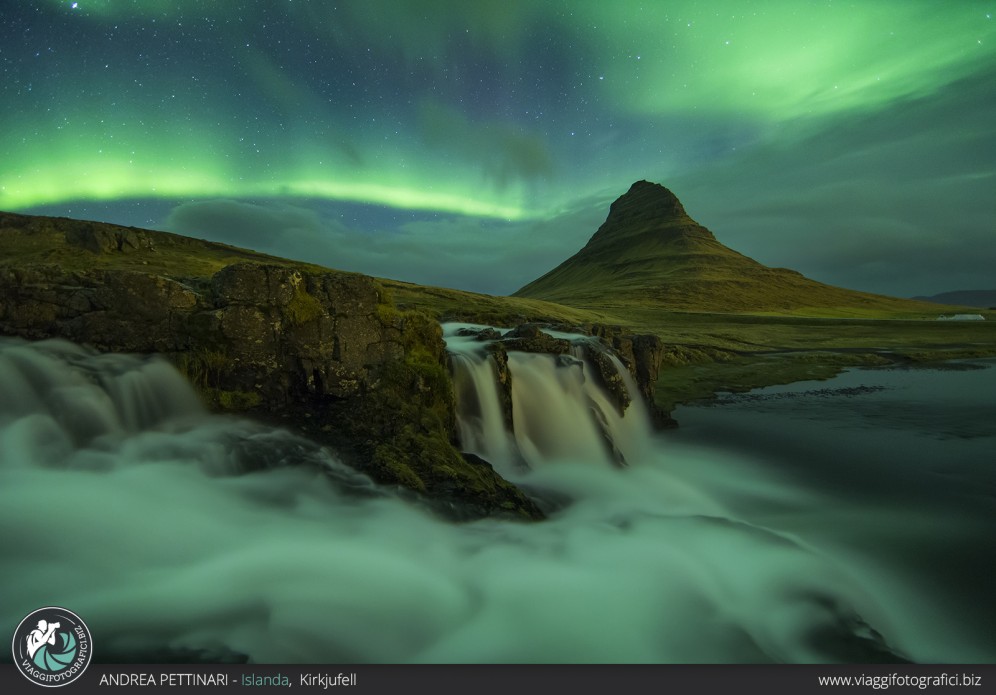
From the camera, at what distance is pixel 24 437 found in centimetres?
770

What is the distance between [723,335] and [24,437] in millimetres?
68827

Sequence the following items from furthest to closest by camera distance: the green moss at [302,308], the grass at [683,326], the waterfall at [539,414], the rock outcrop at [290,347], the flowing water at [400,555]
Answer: the grass at [683,326]
the waterfall at [539,414]
the green moss at [302,308]
the rock outcrop at [290,347]
the flowing water at [400,555]

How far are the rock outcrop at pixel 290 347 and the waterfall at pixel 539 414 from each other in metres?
1.77

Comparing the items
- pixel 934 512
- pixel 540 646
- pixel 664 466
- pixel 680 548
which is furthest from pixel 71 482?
pixel 934 512

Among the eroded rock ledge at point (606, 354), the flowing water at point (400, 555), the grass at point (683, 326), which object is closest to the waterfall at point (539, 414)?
the eroded rock ledge at point (606, 354)

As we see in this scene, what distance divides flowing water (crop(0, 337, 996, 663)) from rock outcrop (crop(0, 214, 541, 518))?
575 mm

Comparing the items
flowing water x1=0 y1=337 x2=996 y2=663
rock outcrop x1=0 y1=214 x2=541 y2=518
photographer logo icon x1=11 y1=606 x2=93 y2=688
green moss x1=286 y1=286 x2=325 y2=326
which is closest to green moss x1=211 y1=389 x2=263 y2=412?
rock outcrop x1=0 y1=214 x2=541 y2=518

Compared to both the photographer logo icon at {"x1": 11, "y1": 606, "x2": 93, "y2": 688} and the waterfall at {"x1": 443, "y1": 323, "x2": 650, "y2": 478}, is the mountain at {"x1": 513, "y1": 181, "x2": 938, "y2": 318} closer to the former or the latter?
the waterfall at {"x1": 443, "y1": 323, "x2": 650, "y2": 478}

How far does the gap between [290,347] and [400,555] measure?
5.70 meters

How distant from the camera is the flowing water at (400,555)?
17.3 ft

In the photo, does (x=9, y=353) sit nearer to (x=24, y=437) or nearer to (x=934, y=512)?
(x=24, y=437)

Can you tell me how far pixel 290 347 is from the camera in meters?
10.0

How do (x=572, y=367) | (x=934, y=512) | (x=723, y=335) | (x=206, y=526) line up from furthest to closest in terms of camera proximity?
(x=723, y=335) < (x=572, y=367) < (x=934, y=512) < (x=206, y=526)

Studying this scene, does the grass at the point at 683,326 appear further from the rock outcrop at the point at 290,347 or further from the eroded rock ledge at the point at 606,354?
the eroded rock ledge at the point at 606,354
